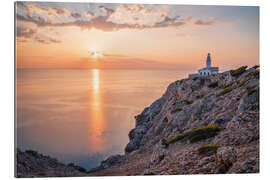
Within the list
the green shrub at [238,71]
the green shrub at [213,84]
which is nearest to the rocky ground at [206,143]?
the green shrub at [238,71]

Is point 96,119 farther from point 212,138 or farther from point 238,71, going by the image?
point 238,71

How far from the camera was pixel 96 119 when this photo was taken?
1552cm

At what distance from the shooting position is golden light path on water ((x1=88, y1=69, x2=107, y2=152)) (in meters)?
14.0

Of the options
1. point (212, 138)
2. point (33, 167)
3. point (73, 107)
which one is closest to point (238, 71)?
point (212, 138)

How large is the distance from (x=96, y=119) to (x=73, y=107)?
2.35 m

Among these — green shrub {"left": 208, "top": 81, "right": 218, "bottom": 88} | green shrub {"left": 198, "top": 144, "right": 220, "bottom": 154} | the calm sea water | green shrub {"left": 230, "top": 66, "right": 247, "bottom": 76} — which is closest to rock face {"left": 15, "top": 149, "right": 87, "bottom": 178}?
the calm sea water

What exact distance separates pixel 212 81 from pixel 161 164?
13.6 metres

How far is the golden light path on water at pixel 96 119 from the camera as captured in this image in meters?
14.0

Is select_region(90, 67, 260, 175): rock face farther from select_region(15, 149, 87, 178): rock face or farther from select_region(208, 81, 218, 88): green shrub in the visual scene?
select_region(15, 149, 87, 178): rock face

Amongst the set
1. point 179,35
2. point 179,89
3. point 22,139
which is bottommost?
point 22,139

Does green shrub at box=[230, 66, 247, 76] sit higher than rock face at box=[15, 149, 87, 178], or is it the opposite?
green shrub at box=[230, 66, 247, 76]

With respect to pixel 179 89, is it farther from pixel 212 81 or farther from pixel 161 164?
pixel 161 164

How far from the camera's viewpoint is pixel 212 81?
20.7 m

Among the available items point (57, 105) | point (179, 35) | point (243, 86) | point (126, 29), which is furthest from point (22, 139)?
point (243, 86)
